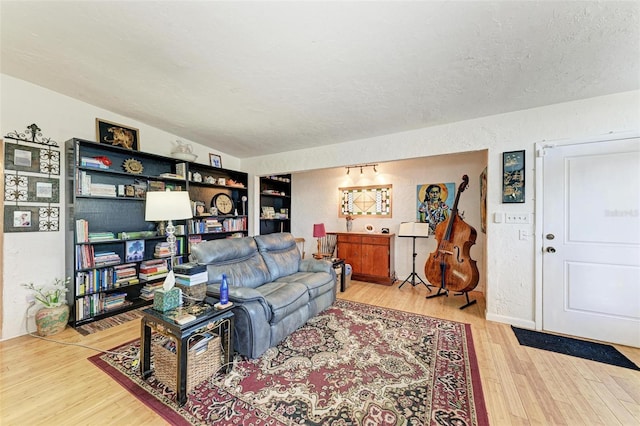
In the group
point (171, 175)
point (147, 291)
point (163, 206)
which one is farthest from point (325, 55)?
point (147, 291)

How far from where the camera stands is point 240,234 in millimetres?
4680

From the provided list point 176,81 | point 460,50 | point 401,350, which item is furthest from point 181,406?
point 460,50

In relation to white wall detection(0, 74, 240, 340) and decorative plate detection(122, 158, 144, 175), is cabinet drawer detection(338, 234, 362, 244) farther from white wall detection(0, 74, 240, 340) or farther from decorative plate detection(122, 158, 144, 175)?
white wall detection(0, 74, 240, 340)

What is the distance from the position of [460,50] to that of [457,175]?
271 centimetres

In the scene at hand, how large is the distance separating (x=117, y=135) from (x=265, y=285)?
2731 mm

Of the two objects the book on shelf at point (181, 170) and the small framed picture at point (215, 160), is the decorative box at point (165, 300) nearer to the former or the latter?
the book on shelf at point (181, 170)

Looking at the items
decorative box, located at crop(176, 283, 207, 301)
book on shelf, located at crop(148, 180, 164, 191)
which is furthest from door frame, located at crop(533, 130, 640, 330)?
book on shelf, located at crop(148, 180, 164, 191)

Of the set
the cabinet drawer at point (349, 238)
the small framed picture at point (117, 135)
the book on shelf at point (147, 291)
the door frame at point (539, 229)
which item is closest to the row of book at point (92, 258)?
the book on shelf at point (147, 291)

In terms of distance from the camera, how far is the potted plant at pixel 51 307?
7.88ft

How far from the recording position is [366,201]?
16.1 feet

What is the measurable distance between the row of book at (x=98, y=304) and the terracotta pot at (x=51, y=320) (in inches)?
5.0

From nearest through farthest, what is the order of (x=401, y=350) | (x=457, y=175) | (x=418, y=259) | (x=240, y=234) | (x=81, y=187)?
(x=401, y=350) → (x=81, y=187) → (x=457, y=175) → (x=418, y=259) → (x=240, y=234)

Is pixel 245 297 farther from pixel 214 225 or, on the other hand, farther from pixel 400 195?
pixel 400 195

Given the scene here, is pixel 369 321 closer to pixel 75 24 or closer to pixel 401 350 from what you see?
pixel 401 350
